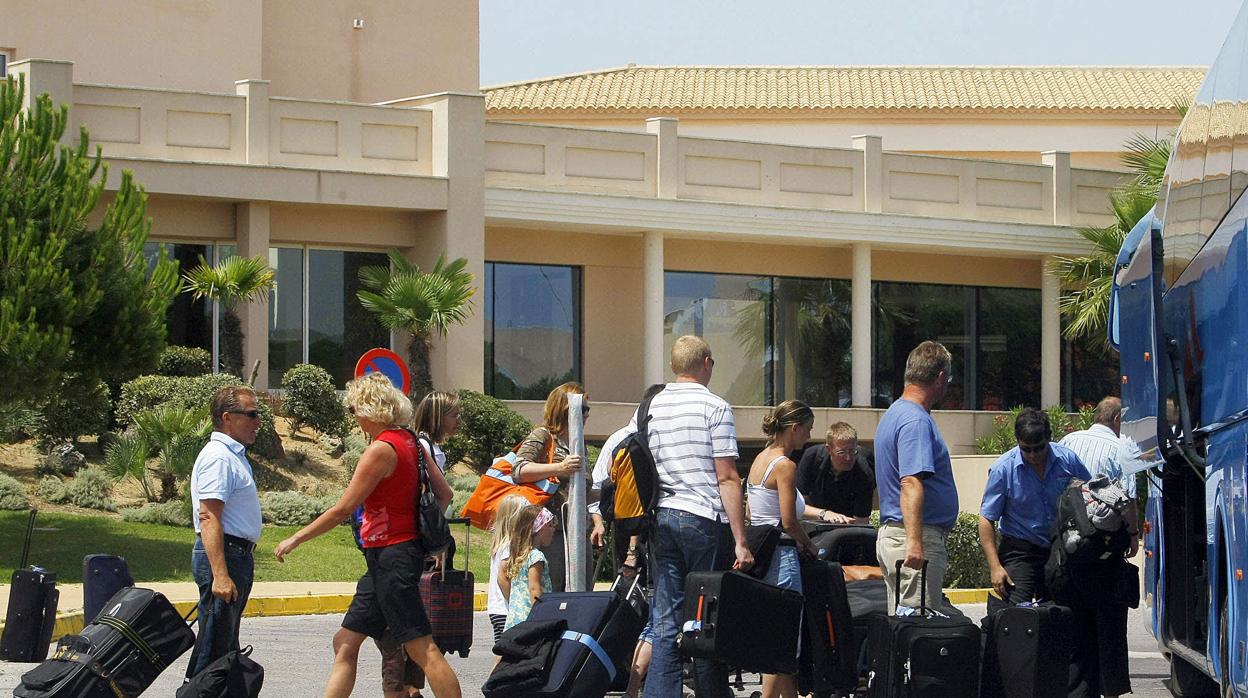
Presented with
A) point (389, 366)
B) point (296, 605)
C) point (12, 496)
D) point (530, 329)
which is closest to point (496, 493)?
point (296, 605)

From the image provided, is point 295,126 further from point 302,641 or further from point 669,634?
point 669,634

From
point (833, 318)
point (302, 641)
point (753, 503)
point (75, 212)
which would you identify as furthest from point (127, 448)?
point (833, 318)

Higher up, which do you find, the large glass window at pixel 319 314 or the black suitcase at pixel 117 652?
the large glass window at pixel 319 314

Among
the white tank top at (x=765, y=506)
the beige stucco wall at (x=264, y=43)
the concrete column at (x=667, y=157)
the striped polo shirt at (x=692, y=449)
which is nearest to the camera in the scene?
the striped polo shirt at (x=692, y=449)

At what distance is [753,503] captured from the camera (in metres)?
9.34

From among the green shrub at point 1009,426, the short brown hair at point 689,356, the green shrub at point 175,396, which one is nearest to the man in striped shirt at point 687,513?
the short brown hair at point 689,356

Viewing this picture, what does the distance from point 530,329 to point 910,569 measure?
24.1 meters

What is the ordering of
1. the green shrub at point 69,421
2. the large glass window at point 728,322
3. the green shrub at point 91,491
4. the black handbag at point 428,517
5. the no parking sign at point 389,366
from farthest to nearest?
the large glass window at point 728,322, the green shrub at point 69,421, the green shrub at point 91,491, the no parking sign at point 389,366, the black handbag at point 428,517

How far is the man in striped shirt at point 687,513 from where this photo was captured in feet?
27.7

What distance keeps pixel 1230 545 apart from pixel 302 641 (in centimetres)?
822

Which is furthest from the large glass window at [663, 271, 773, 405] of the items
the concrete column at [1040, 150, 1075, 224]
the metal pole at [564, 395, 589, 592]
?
the metal pole at [564, 395, 589, 592]

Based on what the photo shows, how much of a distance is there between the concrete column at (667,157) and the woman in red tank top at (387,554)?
23.4 metres

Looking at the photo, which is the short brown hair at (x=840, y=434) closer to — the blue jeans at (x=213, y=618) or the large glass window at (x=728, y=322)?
the blue jeans at (x=213, y=618)

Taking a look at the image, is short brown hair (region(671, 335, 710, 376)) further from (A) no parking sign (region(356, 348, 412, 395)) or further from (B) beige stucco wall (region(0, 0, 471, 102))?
(B) beige stucco wall (region(0, 0, 471, 102))
